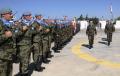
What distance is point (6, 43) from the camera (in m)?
7.47

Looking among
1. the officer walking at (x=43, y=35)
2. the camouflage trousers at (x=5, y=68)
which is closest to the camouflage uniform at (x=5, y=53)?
the camouflage trousers at (x=5, y=68)

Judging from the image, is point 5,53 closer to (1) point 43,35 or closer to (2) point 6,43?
(2) point 6,43

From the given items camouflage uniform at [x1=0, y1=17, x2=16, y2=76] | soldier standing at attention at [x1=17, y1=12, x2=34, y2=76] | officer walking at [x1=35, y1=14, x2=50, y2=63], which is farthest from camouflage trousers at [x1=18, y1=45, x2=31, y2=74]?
camouflage uniform at [x1=0, y1=17, x2=16, y2=76]

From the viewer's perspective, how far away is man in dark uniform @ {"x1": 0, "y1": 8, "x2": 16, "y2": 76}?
7273mm

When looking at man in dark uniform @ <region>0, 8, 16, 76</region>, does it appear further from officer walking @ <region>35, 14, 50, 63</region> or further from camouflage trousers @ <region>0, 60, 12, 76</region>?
officer walking @ <region>35, 14, 50, 63</region>

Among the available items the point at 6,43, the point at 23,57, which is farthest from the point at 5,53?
the point at 23,57

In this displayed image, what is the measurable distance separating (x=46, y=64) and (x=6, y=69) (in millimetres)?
5432

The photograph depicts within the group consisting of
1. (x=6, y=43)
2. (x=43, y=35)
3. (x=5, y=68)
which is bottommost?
(x=5, y=68)

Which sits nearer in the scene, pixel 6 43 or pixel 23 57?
pixel 6 43

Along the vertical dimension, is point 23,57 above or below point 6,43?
below

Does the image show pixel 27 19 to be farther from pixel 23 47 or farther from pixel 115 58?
pixel 115 58

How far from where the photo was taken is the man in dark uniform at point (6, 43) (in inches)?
286

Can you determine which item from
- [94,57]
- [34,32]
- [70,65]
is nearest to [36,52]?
[34,32]

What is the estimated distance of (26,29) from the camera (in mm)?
9531
